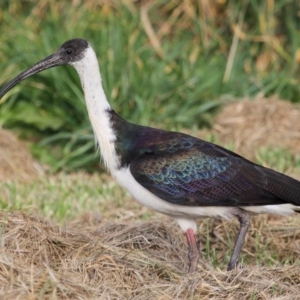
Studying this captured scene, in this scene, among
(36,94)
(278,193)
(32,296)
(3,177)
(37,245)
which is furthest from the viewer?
(36,94)

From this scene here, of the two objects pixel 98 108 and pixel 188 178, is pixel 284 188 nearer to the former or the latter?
pixel 188 178

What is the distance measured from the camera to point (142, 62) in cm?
1015

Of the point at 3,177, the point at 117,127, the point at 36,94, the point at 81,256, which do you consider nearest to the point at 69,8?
the point at 36,94

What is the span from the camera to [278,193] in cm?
607

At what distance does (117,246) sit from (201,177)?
2.34 feet

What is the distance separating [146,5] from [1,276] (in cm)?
715

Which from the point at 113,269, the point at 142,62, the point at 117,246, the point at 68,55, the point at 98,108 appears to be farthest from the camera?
the point at 142,62

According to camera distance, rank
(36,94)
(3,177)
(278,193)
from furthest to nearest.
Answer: (36,94) → (3,177) → (278,193)

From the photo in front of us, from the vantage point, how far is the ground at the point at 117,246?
512 centimetres

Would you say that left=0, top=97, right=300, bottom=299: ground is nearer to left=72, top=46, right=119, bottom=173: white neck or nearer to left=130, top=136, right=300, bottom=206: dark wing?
left=130, top=136, right=300, bottom=206: dark wing

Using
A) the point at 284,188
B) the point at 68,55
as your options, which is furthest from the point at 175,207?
the point at 68,55

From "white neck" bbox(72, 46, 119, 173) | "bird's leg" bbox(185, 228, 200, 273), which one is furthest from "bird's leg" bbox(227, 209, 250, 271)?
"white neck" bbox(72, 46, 119, 173)

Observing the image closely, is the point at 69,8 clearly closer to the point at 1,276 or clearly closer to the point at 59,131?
the point at 59,131

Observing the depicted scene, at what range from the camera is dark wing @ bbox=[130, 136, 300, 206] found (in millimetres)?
6031
